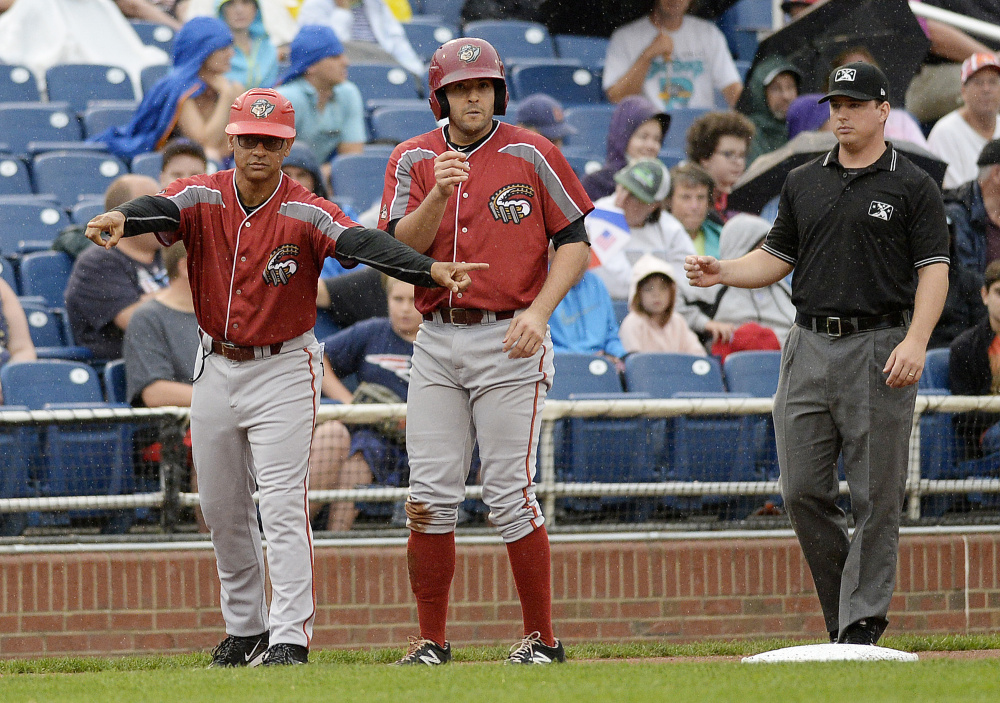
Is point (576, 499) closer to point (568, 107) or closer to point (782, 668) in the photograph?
point (782, 668)

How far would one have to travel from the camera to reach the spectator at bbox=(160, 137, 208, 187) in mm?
7422

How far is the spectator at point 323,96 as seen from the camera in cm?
867

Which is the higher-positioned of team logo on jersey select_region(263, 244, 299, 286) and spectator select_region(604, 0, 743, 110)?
spectator select_region(604, 0, 743, 110)

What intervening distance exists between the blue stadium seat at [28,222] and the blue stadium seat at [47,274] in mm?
→ 447

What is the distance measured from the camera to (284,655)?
4270 mm

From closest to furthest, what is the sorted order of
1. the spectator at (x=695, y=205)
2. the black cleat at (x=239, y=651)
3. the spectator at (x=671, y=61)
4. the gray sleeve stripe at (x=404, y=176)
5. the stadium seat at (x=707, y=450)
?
1. the gray sleeve stripe at (x=404, y=176)
2. the black cleat at (x=239, y=651)
3. the stadium seat at (x=707, y=450)
4. the spectator at (x=695, y=205)
5. the spectator at (x=671, y=61)

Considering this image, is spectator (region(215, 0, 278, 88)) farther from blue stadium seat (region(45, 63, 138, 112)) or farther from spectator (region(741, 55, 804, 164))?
spectator (region(741, 55, 804, 164))

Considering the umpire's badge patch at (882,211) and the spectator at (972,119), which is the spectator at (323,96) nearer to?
the spectator at (972,119)

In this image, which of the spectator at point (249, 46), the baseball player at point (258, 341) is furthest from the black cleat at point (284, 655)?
the spectator at point (249, 46)

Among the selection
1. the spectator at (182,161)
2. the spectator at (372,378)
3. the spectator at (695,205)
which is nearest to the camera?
the spectator at (372,378)

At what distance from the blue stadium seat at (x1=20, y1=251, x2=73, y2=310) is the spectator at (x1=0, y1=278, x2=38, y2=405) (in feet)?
2.46

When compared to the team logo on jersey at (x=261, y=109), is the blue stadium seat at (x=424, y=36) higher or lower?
higher

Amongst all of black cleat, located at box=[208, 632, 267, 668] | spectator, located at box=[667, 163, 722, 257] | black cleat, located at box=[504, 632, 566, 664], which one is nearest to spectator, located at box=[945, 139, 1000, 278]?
spectator, located at box=[667, 163, 722, 257]

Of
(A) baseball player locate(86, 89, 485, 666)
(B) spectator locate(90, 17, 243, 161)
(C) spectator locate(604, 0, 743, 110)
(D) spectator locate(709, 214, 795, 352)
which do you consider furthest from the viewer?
(C) spectator locate(604, 0, 743, 110)
